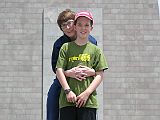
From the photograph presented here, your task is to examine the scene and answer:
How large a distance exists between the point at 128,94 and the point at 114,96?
283mm

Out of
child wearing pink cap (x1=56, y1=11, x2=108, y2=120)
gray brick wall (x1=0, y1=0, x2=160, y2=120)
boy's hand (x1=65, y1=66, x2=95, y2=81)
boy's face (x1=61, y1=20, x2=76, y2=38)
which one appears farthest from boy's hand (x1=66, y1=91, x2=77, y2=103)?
gray brick wall (x1=0, y1=0, x2=160, y2=120)

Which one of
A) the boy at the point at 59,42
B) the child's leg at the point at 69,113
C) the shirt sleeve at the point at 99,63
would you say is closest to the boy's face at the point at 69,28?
the boy at the point at 59,42

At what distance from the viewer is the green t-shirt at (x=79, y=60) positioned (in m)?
2.92

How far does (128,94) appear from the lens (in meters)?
8.34

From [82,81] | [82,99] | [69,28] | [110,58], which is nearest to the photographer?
[82,99]

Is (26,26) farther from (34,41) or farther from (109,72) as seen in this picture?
(109,72)

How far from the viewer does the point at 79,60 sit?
2.95 meters

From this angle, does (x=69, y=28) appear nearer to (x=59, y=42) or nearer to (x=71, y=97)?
(x=59, y=42)

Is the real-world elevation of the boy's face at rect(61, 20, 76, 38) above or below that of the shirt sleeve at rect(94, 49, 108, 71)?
above

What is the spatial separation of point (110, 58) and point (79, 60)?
5506mm

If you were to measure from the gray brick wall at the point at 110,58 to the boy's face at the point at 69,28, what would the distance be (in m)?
5.08

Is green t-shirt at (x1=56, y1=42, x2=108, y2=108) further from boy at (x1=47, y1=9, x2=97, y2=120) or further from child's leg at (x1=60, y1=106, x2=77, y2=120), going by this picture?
boy at (x1=47, y1=9, x2=97, y2=120)

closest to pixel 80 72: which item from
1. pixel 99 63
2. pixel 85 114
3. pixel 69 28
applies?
pixel 99 63

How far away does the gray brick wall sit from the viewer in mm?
8305
